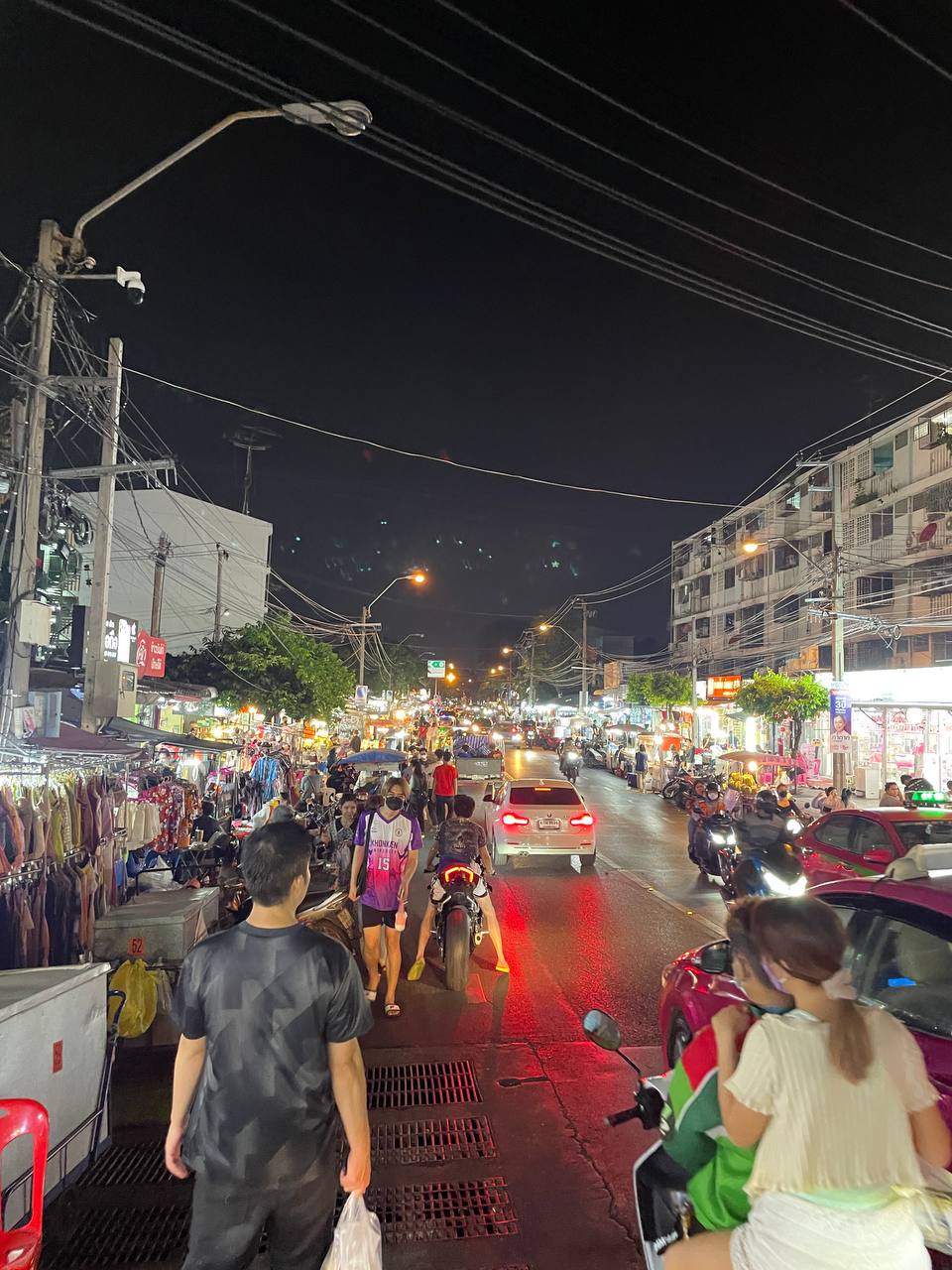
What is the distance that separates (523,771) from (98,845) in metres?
25.6

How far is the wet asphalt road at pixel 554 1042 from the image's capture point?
3.74 m

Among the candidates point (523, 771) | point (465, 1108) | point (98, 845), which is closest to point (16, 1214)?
point (465, 1108)

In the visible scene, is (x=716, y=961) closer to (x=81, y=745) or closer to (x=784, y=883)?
(x=784, y=883)

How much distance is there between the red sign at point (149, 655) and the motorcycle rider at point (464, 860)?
1188 cm

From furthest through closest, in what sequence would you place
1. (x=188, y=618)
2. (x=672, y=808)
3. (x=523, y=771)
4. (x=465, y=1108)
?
(x=188, y=618) → (x=523, y=771) → (x=672, y=808) → (x=465, y=1108)

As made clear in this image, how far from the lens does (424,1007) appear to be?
→ 680cm

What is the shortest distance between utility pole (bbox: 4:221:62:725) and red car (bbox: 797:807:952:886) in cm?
1010

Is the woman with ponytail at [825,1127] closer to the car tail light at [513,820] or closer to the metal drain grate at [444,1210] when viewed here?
the metal drain grate at [444,1210]

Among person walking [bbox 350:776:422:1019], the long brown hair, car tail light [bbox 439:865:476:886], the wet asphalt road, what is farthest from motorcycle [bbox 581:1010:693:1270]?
car tail light [bbox 439:865:476:886]

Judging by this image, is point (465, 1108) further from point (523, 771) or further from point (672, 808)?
point (523, 771)

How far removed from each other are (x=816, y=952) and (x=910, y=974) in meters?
1.86

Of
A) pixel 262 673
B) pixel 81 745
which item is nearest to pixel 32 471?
pixel 81 745

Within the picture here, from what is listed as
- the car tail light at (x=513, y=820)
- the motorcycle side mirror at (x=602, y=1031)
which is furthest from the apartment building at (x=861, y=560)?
the motorcycle side mirror at (x=602, y=1031)

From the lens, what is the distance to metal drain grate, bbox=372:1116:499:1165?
442cm
